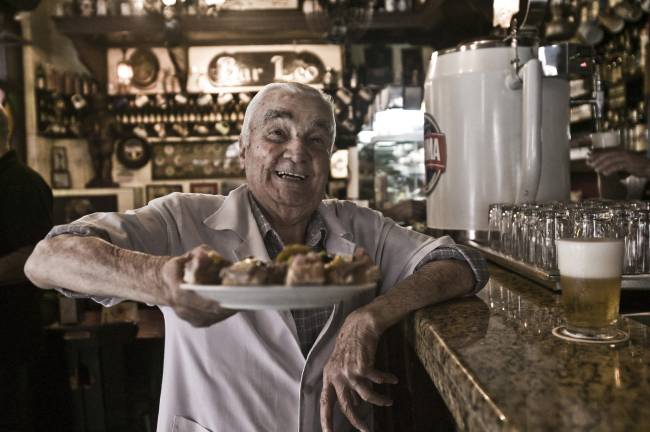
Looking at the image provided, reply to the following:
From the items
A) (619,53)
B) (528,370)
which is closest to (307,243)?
(528,370)

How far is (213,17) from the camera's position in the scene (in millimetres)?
6074

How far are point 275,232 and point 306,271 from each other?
2.33 feet

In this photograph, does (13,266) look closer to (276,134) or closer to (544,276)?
(276,134)

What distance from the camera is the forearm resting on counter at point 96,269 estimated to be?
1056mm

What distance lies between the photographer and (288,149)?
1.57 meters

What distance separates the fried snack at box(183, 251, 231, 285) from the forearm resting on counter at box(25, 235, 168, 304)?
0.41 ft

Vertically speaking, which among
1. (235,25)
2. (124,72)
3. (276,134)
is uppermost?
(235,25)

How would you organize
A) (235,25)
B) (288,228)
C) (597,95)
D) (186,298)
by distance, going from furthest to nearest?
(235,25)
(597,95)
(288,228)
(186,298)

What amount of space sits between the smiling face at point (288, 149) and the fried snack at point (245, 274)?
0.66m

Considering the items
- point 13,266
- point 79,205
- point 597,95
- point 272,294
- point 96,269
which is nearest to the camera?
point 272,294

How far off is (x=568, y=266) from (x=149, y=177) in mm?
6572

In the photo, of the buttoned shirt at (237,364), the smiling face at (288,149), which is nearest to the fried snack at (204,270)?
the buttoned shirt at (237,364)

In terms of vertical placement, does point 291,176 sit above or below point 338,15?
below

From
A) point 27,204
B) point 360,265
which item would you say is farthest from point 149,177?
point 360,265
